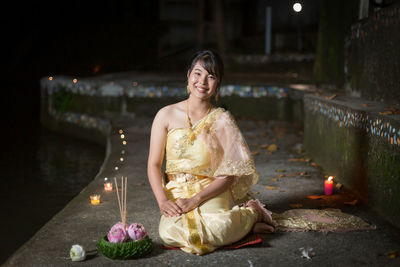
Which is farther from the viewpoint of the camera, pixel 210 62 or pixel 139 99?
pixel 139 99

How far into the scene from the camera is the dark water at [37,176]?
18.9ft

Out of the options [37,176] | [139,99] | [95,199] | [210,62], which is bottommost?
[37,176]

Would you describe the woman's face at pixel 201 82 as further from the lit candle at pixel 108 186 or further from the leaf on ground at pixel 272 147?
the leaf on ground at pixel 272 147

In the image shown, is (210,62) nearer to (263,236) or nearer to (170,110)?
(170,110)

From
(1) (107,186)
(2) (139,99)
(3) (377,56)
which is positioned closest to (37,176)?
(1) (107,186)

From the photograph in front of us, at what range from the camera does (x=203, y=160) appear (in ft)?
13.7

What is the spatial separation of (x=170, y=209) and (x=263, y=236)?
0.78 m

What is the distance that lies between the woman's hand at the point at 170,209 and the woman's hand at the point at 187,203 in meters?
0.03

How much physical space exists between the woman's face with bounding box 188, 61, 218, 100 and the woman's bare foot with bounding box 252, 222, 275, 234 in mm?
1095

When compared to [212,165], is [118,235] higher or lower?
lower

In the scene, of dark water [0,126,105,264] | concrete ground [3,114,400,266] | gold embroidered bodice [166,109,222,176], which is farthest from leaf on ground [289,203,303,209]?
dark water [0,126,105,264]

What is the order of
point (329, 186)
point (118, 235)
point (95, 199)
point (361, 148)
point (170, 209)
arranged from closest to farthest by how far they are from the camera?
point (118, 235) → point (170, 209) → point (95, 199) → point (361, 148) → point (329, 186)

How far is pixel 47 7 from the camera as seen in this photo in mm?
25078

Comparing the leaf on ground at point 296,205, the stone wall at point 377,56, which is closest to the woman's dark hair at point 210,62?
the leaf on ground at point 296,205
